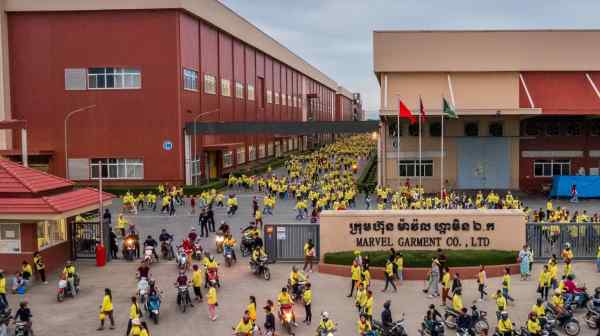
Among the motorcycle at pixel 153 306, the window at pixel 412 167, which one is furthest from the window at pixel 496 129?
the motorcycle at pixel 153 306

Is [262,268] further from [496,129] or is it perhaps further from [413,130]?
[496,129]

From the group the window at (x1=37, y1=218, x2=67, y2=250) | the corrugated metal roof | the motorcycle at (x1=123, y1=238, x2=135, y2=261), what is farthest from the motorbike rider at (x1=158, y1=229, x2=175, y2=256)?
the corrugated metal roof

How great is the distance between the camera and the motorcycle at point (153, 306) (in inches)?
760

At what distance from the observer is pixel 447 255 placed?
24625 millimetres

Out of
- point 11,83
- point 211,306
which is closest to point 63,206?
point 211,306

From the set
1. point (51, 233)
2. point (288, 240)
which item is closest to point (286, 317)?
point (288, 240)

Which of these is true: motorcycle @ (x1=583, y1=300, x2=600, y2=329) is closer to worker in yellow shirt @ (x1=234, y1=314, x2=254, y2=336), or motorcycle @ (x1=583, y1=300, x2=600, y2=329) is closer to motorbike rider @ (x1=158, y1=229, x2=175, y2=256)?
worker in yellow shirt @ (x1=234, y1=314, x2=254, y2=336)

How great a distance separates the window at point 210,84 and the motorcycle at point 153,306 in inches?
1606

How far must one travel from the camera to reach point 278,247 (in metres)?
27.0

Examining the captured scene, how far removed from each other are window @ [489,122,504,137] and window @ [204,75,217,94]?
88.5ft

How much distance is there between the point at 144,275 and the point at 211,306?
10.6ft

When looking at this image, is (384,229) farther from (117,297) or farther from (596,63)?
(596,63)

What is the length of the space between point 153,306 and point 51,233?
30.0 feet

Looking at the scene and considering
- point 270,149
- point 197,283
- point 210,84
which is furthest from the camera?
point 270,149
